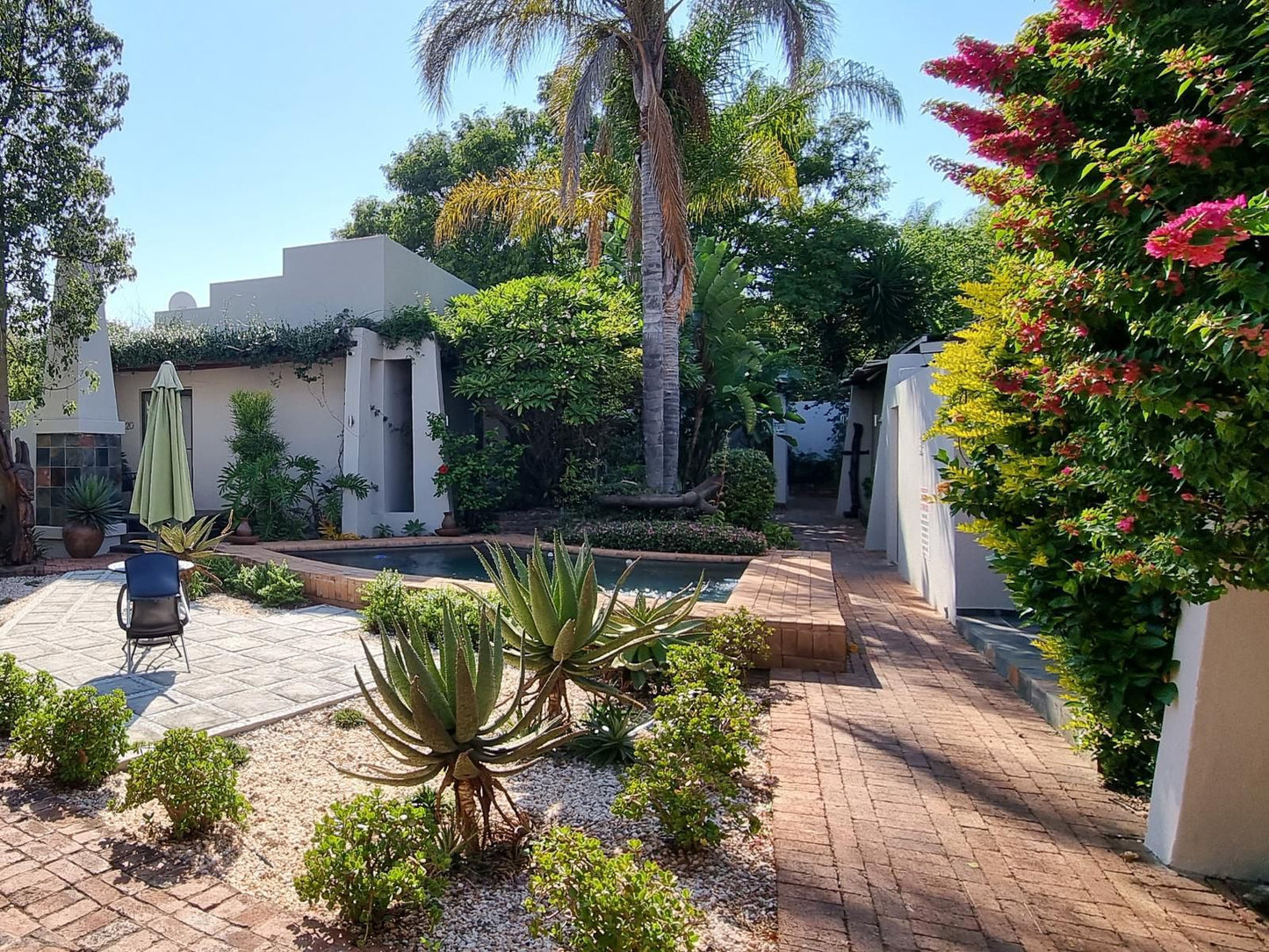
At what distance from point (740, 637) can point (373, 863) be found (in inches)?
123

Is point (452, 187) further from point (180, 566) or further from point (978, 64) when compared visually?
point (978, 64)

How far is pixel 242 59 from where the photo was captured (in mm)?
10203

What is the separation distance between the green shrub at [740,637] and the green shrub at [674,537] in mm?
5526

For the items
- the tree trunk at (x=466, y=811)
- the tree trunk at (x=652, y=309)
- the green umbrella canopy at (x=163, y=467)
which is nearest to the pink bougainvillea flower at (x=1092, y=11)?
the tree trunk at (x=466, y=811)

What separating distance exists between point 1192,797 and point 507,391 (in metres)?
11.6

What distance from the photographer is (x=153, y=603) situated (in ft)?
19.6

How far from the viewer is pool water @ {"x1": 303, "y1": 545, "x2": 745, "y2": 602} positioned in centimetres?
941

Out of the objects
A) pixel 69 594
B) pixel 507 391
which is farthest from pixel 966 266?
pixel 69 594

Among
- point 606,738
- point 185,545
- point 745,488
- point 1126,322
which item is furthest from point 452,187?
point 1126,322

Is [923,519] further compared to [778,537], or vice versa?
[778,537]

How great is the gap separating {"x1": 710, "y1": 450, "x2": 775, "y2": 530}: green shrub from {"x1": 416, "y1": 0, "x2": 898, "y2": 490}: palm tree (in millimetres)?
1743

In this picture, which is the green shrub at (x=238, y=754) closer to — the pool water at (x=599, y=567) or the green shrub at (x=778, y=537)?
the pool water at (x=599, y=567)

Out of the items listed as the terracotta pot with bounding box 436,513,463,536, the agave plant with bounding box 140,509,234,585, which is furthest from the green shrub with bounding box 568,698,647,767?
the terracotta pot with bounding box 436,513,463,536

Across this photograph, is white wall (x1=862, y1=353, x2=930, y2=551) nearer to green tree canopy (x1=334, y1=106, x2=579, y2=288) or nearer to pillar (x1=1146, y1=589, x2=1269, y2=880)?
pillar (x1=1146, y1=589, x2=1269, y2=880)
